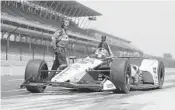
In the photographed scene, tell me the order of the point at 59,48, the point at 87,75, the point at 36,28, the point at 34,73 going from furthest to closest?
the point at 36,28
the point at 59,48
the point at 87,75
the point at 34,73

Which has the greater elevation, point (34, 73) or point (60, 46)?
point (60, 46)

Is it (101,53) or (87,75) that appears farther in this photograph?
(101,53)

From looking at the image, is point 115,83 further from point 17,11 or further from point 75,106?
point 17,11

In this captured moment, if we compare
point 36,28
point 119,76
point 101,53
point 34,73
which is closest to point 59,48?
point 101,53

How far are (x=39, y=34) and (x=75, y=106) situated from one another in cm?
3136

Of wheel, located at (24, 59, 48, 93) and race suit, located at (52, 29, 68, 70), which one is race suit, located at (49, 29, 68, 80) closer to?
race suit, located at (52, 29, 68, 70)

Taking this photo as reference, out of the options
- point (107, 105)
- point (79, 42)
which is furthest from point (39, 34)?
point (107, 105)

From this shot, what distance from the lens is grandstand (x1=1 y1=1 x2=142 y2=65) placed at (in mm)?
31219

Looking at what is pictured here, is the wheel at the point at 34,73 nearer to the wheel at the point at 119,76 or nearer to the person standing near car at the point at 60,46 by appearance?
the person standing near car at the point at 60,46

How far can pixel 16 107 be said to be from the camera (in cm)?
518

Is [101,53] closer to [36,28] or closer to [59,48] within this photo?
[59,48]

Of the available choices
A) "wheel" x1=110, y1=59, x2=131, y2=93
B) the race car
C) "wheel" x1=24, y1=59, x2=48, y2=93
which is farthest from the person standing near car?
"wheel" x1=110, y1=59, x2=131, y2=93

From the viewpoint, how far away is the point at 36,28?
3631 centimetres

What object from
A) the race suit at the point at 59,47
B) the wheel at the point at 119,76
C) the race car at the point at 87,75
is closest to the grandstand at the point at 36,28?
the race suit at the point at 59,47
